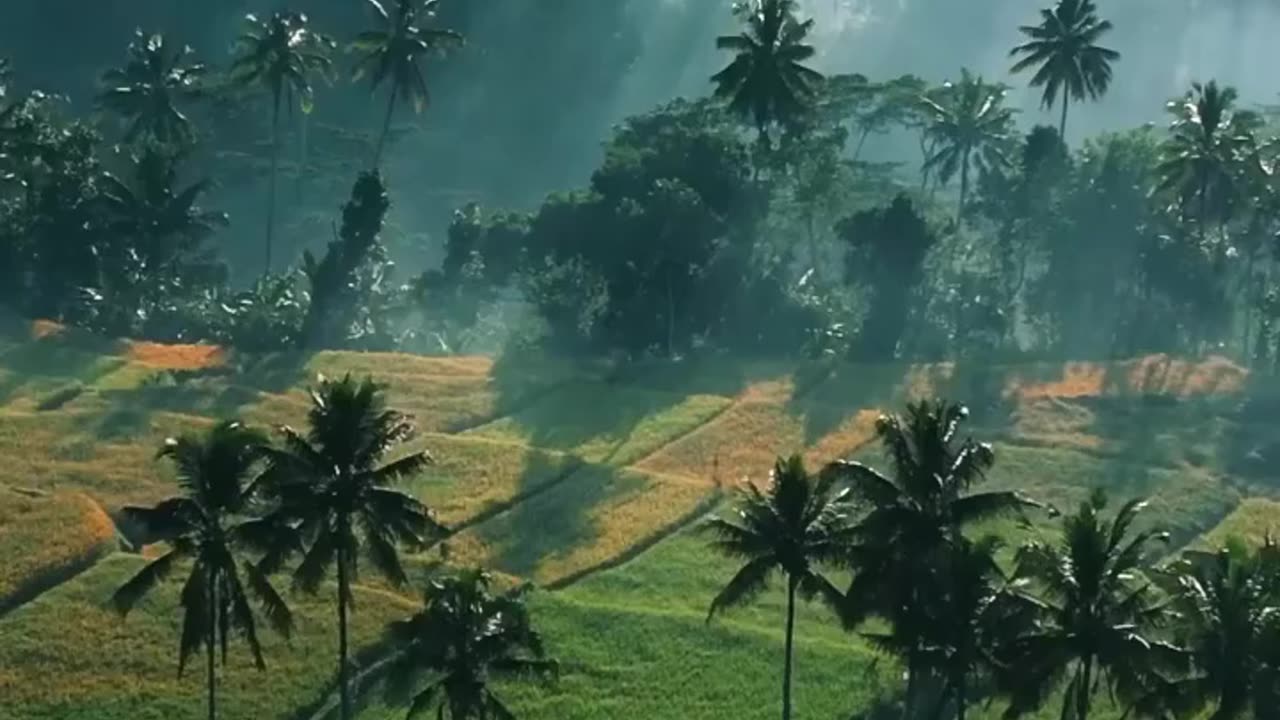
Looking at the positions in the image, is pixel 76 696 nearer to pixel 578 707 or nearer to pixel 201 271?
pixel 578 707

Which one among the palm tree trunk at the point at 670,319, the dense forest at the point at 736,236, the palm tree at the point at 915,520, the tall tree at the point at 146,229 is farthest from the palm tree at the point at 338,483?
the tall tree at the point at 146,229

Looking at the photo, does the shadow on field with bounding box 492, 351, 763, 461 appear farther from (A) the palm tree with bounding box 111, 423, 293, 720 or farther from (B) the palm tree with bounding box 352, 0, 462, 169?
(A) the palm tree with bounding box 111, 423, 293, 720

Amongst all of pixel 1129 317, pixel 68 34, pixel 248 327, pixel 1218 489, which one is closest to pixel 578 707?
pixel 1218 489

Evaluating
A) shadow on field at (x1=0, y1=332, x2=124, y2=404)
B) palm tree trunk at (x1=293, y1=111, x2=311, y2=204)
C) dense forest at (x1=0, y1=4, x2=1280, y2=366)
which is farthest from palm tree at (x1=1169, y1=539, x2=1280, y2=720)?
palm tree trunk at (x1=293, y1=111, x2=311, y2=204)

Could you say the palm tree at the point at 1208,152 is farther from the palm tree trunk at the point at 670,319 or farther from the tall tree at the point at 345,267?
the tall tree at the point at 345,267

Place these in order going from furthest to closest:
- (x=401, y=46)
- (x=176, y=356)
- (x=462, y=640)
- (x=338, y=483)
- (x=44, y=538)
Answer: (x=401, y=46) → (x=176, y=356) → (x=44, y=538) → (x=338, y=483) → (x=462, y=640)

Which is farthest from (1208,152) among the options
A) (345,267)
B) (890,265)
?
(345,267)

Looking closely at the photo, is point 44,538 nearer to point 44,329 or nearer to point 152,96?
point 44,329
